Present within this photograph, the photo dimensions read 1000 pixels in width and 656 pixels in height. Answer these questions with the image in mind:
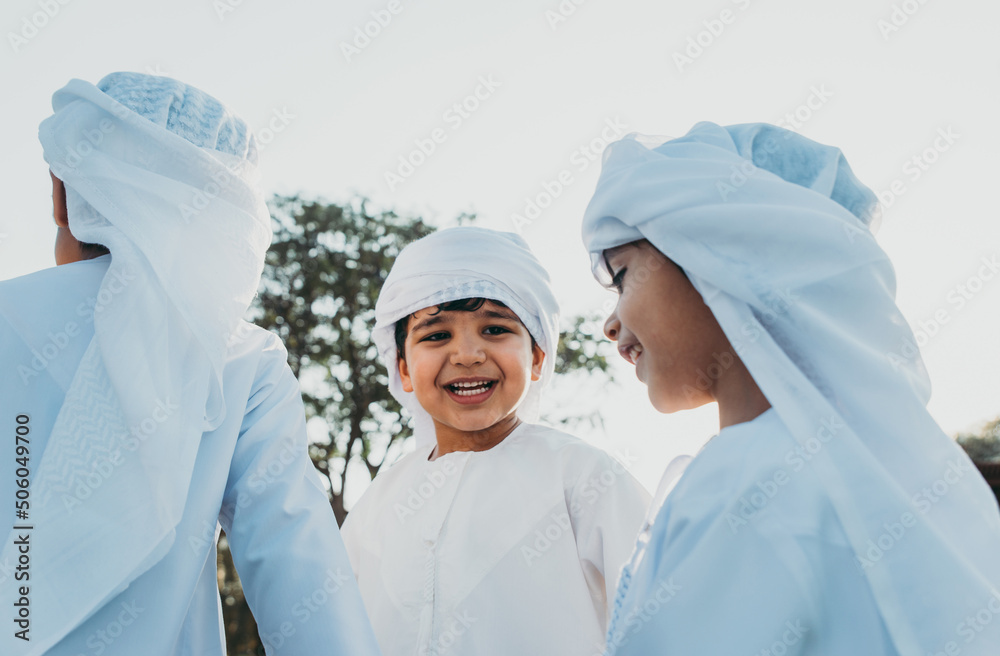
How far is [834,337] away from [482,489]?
1.73 m

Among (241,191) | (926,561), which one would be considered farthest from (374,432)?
(926,561)

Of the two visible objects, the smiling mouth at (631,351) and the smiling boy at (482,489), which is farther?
the smiling boy at (482,489)

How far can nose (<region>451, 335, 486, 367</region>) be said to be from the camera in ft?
10.2

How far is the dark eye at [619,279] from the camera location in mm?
2047

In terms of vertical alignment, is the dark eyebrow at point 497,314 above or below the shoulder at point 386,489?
above

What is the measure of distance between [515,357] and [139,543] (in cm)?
167

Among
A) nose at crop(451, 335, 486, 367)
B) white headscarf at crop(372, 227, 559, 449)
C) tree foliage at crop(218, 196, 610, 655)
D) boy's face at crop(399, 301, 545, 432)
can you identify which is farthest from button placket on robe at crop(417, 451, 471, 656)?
tree foliage at crop(218, 196, 610, 655)

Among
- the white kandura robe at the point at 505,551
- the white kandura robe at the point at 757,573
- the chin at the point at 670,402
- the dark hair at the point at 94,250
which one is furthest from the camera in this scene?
the white kandura robe at the point at 505,551

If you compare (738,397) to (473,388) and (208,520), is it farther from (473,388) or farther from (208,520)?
(473,388)

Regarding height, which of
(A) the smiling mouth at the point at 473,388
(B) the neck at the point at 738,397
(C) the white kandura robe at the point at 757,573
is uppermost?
(A) the smiling mouth at the point at 473,388

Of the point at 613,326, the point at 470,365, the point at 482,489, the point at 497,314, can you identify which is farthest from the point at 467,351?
the point at 613,326

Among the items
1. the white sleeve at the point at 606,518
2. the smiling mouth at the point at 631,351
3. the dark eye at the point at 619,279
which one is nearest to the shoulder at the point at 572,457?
the white sleeve at the point at 606,518

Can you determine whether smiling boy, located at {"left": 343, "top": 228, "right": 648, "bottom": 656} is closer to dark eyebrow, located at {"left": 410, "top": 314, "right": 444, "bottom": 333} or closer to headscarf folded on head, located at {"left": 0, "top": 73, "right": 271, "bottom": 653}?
dark eyebrow, located at {"left": 410, "top": 314, "right": 444, "bottom": 333}

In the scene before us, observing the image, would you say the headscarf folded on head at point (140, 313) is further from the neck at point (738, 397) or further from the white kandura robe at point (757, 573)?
the neck at point (738, 397)
